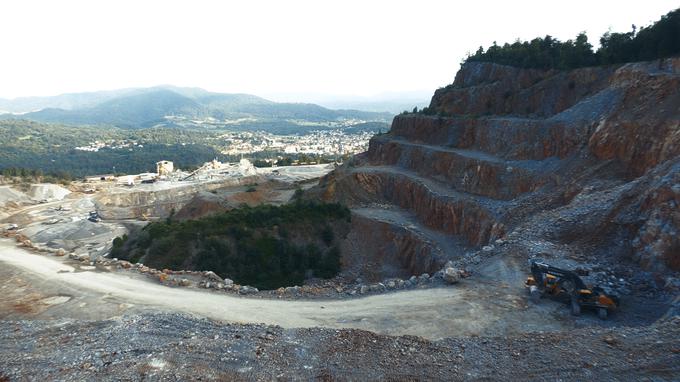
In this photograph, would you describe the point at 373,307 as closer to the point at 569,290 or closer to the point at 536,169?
the point at 569,290

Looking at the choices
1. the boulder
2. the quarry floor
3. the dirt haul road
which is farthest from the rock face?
the dirt haul road

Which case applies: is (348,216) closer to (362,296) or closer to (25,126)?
(362,296)

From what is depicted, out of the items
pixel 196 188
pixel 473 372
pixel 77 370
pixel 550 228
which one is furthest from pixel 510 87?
pixel 196 188

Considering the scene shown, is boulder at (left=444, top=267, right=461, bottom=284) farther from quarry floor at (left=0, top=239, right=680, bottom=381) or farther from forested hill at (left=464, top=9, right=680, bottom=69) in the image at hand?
forested hill at (left=464, top=9, right=680, bottom=69)

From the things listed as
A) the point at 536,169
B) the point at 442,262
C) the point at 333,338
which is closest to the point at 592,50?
the point at 536,169

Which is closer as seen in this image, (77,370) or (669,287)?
(77,370)

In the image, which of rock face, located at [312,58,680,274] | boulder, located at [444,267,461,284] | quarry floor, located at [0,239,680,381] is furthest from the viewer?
rock face, located at [312,58,680,274]

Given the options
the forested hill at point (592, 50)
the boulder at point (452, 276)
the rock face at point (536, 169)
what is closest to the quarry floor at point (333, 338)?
the boulder at point (452, 276)
